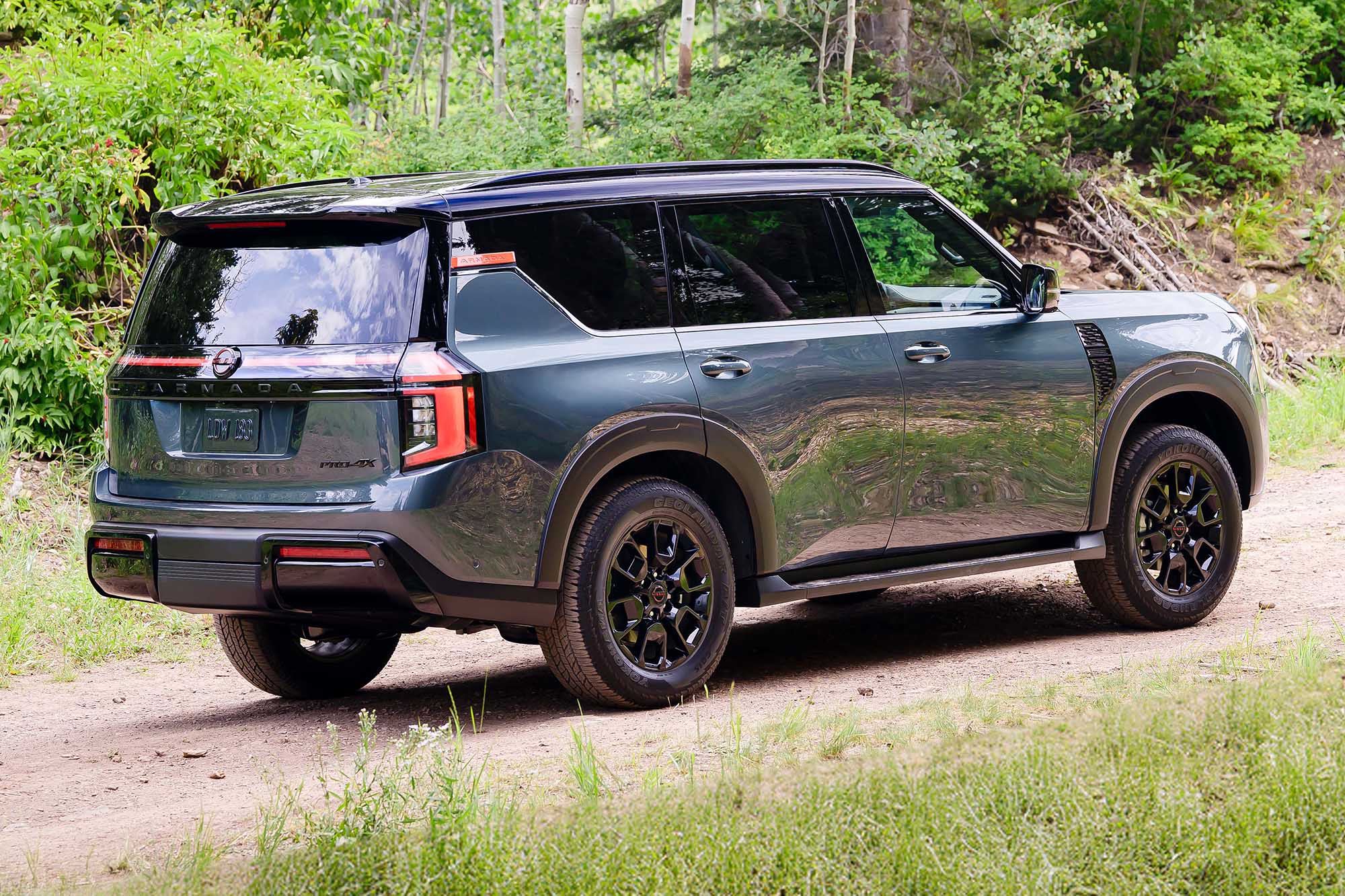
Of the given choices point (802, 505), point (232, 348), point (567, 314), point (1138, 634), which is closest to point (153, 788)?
point (232, 348)

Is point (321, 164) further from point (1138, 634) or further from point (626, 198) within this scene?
point (1138, 634)

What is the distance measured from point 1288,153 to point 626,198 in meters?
14.9

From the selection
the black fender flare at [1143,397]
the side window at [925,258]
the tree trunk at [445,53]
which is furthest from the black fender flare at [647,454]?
the tree trunk at [445,53]

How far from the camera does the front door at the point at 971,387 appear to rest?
621 centimetres

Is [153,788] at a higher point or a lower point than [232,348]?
lower

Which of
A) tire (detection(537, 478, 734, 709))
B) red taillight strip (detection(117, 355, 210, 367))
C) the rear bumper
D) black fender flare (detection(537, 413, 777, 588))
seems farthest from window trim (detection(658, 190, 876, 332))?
red taillight strip (detection(117, 355, 210, 367))

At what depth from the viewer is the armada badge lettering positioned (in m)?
5.20

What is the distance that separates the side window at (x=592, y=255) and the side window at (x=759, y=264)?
0.45 feet

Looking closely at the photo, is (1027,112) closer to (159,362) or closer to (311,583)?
(159,362)

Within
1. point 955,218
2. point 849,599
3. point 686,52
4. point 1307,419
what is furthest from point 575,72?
point 955,218

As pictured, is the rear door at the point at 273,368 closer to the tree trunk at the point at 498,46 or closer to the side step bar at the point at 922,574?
the side step bar at the point at 922,574

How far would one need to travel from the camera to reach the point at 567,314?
540 centimetres

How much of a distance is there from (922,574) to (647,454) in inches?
55.5

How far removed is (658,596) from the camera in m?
5.59
